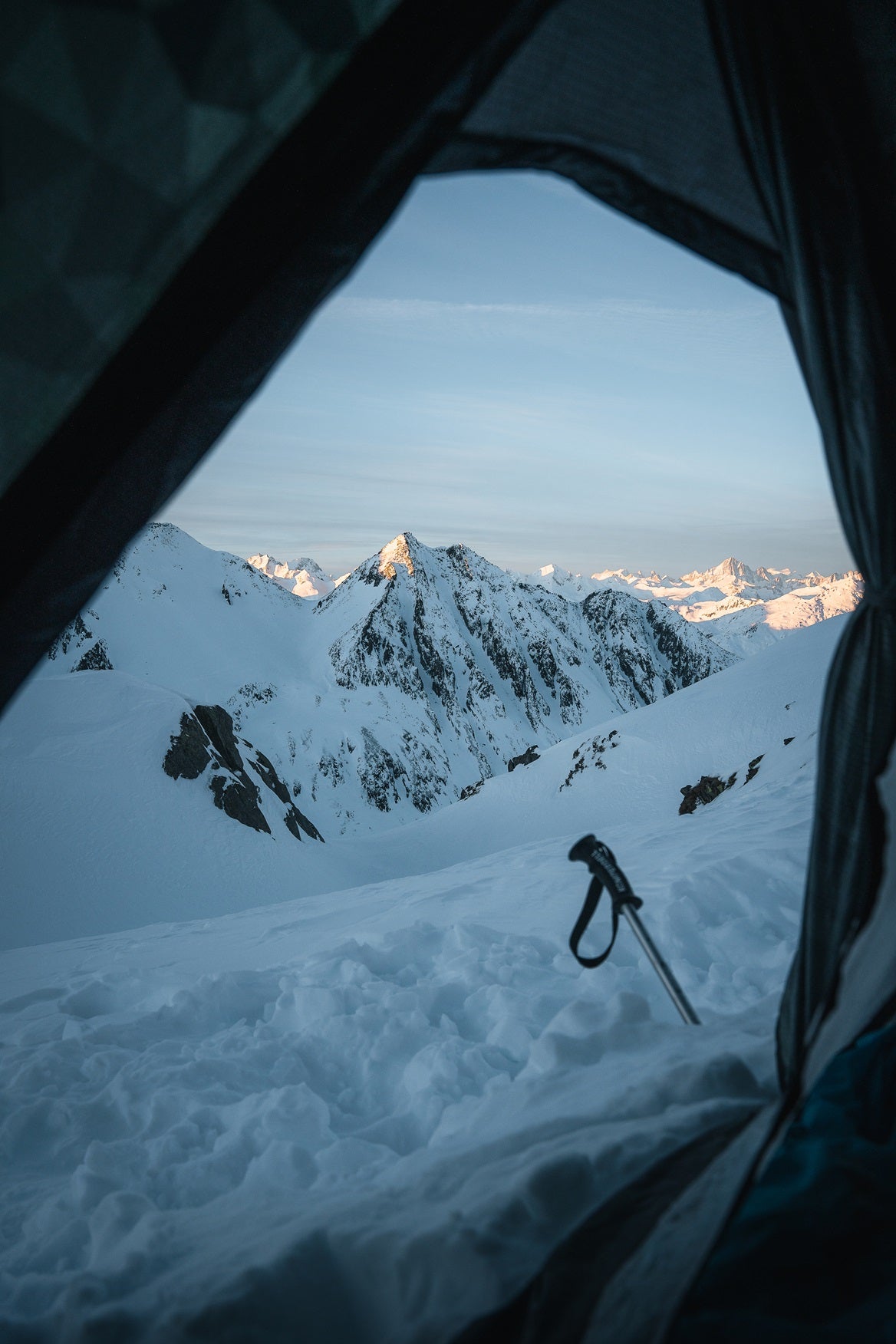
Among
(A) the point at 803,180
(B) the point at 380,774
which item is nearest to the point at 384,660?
(B) the point at 380,774

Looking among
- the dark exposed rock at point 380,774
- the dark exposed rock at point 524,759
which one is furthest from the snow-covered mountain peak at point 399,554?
the dark exposed rock at point 524,759

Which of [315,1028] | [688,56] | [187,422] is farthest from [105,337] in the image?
[315,1028]

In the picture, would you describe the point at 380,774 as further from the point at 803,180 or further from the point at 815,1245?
Result: the point at 803,180

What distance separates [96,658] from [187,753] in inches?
2129

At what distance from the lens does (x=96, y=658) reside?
2394 inches

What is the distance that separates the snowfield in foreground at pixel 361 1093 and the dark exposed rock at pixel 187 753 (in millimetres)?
6318

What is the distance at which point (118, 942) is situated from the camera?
6965 mm

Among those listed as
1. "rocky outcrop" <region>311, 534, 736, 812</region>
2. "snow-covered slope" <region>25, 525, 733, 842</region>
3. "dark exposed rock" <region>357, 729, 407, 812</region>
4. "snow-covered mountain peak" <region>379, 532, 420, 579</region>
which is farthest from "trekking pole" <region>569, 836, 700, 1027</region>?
"snow-covered mountain peak" <region>379, 532, 420, 579</region>

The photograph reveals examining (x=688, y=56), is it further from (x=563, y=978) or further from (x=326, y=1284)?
(x=563, y=978)

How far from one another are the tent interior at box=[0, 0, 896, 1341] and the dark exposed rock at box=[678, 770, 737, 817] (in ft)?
37.7

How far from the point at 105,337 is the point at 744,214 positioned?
189 cm

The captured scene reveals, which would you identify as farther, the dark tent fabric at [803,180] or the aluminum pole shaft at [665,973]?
the aluminum pole shaft at [665,973]

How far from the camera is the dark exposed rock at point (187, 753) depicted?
43.4ft

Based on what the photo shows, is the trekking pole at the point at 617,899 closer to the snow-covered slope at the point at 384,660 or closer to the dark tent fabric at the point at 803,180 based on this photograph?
the dark tent fabric at the point at 803,180
